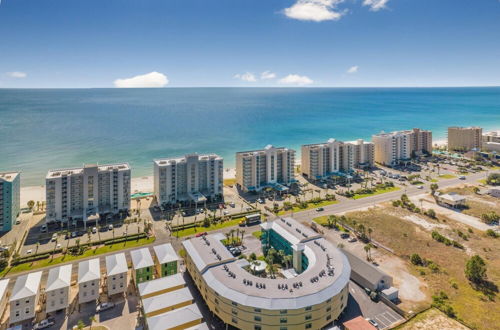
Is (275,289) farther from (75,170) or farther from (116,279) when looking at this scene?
(75,170)

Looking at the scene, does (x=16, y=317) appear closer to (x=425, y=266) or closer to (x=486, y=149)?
(x=425, y=266)

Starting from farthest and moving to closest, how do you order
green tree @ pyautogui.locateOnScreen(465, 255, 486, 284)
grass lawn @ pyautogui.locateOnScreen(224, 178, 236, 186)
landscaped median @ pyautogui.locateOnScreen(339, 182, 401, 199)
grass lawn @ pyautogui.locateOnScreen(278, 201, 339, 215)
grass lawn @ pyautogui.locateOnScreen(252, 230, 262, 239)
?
1. grass lawn @ pyautogui.locateOnScreen(224, 178, 236, 186)
2. landscaped median @ pyautogui.locateOnScreen(339, 182, 401, 199)
3. grass lawn @ pyautogui.locateOnScreen(278, 201, 339, 215)
4. grass lawn @ pyautogui.locateOnScreen(252, 230, 262, 239)
5. green tree @ pyautogui.locateOnScreen(465, 255, 486, 284)

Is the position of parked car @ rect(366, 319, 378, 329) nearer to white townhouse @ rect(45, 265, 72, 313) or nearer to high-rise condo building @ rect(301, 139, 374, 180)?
white townhouse @ rect(45, 265, 72, 313)

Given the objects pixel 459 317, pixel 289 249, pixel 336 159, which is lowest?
pixel 459 317

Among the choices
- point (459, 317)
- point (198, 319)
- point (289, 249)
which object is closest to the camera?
point (198, 319)

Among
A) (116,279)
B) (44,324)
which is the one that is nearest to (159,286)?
(116,279)

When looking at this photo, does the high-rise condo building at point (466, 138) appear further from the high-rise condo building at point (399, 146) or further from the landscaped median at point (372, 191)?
the landscaped median at point (372, 191)

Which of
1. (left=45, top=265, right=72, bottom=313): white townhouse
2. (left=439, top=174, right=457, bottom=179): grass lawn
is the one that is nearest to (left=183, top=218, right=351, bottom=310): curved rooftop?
(left=45, top=265, right=72, bottom=313): white townhouse

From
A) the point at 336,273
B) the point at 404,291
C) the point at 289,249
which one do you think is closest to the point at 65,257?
the point at 289,249
